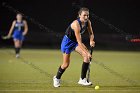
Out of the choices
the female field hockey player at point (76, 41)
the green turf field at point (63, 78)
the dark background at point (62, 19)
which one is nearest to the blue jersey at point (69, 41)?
the female field hockey player at point (76, 41)

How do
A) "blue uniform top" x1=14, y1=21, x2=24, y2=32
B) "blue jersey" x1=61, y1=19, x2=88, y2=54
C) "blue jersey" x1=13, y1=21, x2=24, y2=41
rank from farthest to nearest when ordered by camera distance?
"blue uniform top" x1=14, y1=21, x2=24, y2=32 < "blue jersey" x1=13, y1=21, x2=24, y2=41 < "blue jersey" x1=61, y1=19, x2=88, y2=54

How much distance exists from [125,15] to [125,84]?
54.5 feet

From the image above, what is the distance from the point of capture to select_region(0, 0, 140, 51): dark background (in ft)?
93.1

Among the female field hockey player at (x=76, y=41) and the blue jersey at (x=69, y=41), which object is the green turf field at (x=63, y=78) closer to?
the female field hockey player at (x=76, y=41)

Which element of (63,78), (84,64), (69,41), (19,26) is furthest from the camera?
(19,26)

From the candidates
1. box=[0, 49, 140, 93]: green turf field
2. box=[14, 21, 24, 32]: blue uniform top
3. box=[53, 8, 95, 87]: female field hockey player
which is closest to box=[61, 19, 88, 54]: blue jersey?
box=[53, 8, 95, 87]: female field hockey player

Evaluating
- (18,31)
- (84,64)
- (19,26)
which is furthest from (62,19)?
(84,64)

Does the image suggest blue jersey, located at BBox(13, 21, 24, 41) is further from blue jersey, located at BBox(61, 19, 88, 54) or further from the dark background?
blue jersey, located at BBox(61, 19, 88, 54)

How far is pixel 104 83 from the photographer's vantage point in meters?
12.8

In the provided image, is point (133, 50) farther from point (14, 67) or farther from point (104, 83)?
point (104, 83)

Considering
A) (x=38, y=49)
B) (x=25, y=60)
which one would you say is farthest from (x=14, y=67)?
(x=38, y=49)

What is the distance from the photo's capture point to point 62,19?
28984 millimetres

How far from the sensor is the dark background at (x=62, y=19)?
28.4 metres

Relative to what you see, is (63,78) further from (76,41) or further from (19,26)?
(19,26)
